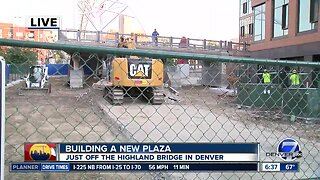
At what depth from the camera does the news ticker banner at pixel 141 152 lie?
8.35ft

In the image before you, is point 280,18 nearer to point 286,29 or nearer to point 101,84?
point 286,29

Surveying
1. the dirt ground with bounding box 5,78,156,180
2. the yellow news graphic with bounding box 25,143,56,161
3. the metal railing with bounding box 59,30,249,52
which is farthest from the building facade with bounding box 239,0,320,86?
the yellow news graphic with bounding box 25,143,56,161

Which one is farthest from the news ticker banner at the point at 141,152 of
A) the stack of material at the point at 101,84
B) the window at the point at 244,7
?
the window at the point at 244,7

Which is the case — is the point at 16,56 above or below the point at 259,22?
below

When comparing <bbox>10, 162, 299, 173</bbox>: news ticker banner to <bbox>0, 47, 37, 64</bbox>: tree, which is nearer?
<bbox>10, 162, 299, 173</bbox>: news ticker banner

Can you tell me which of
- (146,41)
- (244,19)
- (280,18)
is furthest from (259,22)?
(244,19)

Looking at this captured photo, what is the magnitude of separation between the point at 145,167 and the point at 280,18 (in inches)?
1161

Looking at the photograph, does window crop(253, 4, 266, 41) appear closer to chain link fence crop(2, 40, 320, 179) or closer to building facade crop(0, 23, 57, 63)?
chain link fence crop(2, 40, 320, 179)

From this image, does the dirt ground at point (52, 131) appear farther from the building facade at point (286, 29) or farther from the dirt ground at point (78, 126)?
the building facade at point (286, 29)

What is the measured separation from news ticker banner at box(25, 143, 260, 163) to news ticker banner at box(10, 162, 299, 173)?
0.11ft

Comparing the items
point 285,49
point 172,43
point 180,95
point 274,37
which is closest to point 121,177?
point 180,95

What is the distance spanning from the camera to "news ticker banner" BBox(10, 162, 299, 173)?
8.32 feet

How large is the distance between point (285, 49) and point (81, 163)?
90.5 feet

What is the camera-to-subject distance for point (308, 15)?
82.3 feet
